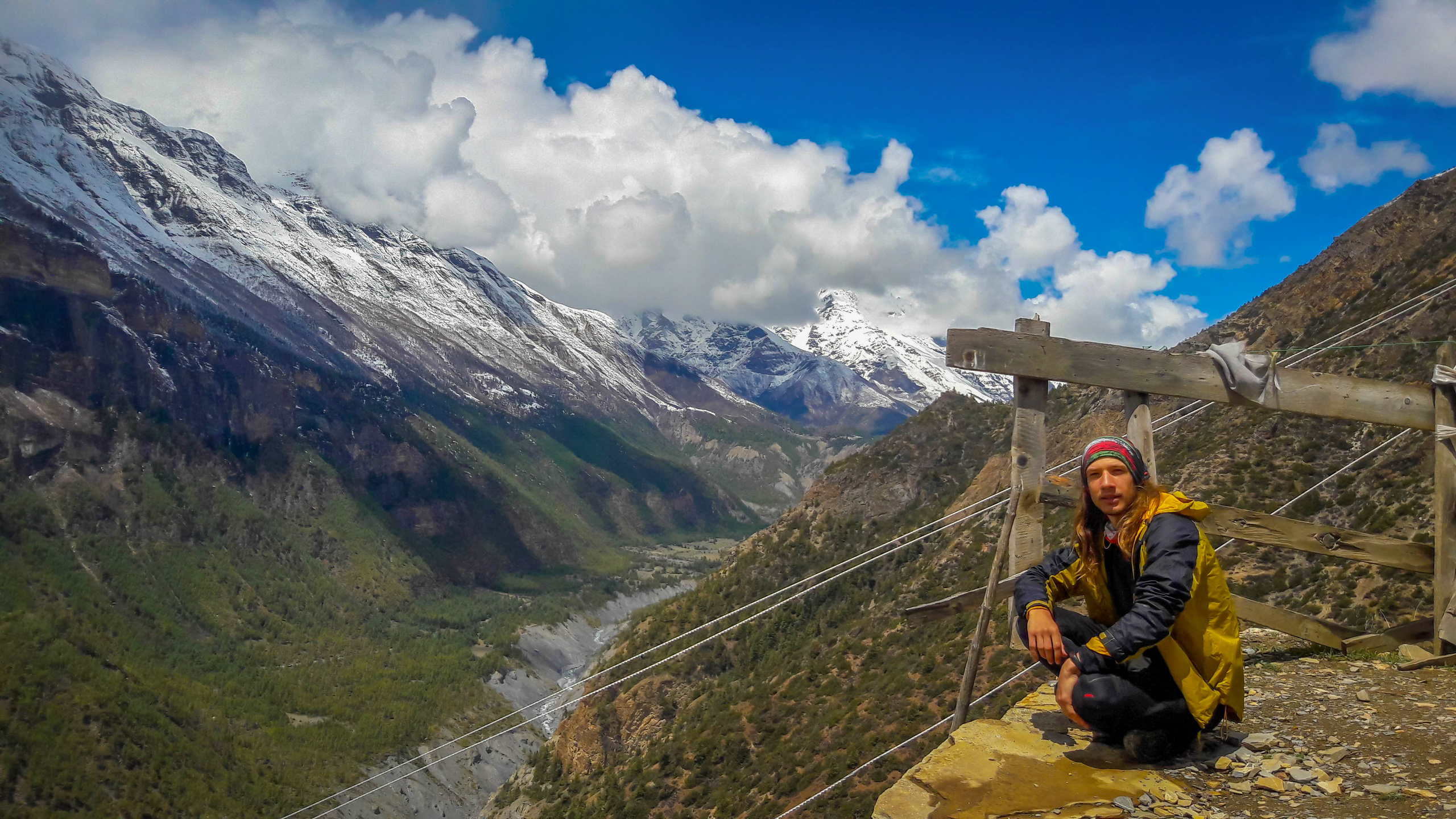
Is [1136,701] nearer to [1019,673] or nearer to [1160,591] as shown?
[1160,591]

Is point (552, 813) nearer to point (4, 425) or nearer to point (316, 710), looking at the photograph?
point (316, 710)

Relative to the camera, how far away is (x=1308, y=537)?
7973mm

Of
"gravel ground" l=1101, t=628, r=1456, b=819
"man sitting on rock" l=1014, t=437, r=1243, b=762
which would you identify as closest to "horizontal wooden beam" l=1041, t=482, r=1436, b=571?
"gravel ground" l=1101, t=628, r=1456, b=819

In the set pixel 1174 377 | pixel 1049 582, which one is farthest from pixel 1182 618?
pixel 1174 377

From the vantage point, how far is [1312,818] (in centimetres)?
531

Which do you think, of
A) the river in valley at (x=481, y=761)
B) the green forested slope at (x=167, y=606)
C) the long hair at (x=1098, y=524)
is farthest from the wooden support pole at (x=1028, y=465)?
the green forested slope at (x=167, y=606)

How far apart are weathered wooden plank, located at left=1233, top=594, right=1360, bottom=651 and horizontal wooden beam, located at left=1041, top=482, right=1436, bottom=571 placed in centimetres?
84

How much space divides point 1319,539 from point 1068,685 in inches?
156

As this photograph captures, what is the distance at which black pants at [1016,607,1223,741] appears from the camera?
228 inches

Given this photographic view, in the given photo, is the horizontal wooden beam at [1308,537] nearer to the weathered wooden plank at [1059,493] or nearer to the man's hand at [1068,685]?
the weathered wooden plank at [1059,493]

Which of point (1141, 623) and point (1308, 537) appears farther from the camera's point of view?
point (1308, 537)

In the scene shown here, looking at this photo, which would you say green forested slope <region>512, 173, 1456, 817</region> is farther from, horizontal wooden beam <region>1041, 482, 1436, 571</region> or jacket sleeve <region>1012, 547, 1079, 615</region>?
jacket sleeve <region>1012, 547, 1079, 615</region>

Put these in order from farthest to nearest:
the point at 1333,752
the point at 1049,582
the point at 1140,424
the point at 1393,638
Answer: the point at 1393,638, the point at 1140,424, the point at 1049,582, the point at 1333,752

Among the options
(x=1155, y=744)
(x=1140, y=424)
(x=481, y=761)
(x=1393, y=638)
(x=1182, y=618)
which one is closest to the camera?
(x=1182, y=618)
